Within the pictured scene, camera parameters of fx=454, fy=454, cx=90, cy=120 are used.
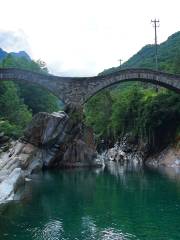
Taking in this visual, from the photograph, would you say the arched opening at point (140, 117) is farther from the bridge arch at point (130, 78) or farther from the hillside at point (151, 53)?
the hillside at point (151, 53)

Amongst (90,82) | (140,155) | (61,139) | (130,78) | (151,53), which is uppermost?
(151,53)

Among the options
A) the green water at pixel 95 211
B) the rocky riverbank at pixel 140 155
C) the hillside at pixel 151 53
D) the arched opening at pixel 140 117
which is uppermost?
the hillside at pixel 151 53

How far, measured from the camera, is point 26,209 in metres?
24.8

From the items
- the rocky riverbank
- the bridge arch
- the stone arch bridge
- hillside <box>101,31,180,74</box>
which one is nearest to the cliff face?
the stone arch bridge

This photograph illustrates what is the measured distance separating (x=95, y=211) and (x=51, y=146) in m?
24.4

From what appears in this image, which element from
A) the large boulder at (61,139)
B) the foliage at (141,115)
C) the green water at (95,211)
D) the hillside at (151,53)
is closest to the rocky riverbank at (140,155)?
the foliage at (141,115)

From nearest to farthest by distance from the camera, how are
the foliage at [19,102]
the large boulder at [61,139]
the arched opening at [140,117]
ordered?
1. the large boulder at [61,139]
2. the arched opening at [140,117]
3. the foliage at [19,102]

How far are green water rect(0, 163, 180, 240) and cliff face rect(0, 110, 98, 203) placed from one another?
21.4 ft

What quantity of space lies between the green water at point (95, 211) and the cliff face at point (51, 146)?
6509mm

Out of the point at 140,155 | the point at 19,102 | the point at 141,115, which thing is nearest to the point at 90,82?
the point at 141,115

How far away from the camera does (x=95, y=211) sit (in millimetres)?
24531

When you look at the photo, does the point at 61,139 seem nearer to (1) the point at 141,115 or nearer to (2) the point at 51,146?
(2) the point at 51,146

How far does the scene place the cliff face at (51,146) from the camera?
143 feet

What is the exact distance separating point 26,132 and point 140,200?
2131 cm
